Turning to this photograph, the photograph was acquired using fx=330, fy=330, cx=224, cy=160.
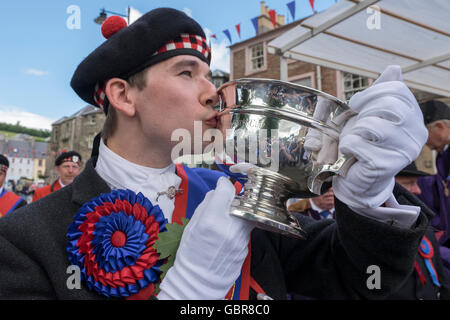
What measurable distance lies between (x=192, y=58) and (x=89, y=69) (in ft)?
1.46

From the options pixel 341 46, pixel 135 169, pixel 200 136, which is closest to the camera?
pixel 200 136

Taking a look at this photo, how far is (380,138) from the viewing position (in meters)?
0.81

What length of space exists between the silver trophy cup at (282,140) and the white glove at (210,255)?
0.15ft

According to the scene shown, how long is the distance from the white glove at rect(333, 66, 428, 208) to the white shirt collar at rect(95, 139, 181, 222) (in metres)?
0.74

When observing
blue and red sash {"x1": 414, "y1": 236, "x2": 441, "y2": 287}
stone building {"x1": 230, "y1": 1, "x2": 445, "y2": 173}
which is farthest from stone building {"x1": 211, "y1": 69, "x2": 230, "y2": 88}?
blue and red sash {"x1": 414, "y1": 236, "x2": 441, "y2": 287}

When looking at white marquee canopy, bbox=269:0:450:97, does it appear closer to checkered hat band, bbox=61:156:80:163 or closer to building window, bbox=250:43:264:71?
checkered hat band, bbox=61:156:80:163

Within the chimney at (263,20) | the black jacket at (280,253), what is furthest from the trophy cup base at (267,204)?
the chimney at (263,20)

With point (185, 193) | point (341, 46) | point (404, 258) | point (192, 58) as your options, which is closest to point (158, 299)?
point (185, 193)

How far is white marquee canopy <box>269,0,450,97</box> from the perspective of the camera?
11.5 ft

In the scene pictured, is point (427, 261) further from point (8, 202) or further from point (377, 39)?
point (8, 202)

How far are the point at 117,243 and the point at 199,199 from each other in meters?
0.41

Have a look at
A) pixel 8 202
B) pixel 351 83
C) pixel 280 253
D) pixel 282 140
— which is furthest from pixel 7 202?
pixel 351 83

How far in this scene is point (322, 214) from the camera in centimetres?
355
